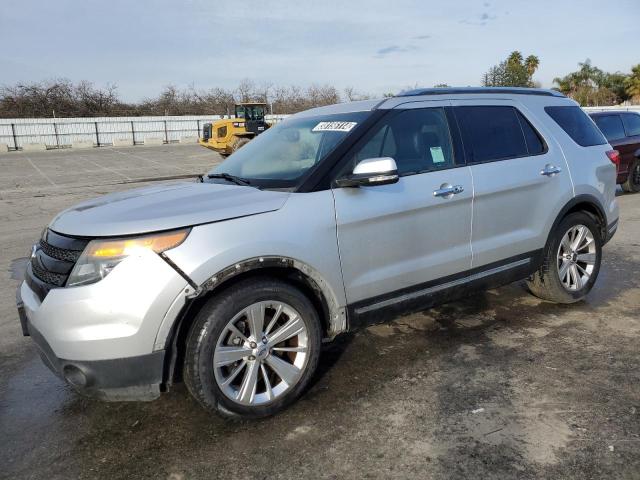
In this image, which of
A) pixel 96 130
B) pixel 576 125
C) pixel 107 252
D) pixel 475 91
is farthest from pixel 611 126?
pixel 96 130

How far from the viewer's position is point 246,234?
2852 mm

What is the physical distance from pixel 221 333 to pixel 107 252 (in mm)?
705

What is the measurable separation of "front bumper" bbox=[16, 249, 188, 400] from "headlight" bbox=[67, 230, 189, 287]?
0.12 ft

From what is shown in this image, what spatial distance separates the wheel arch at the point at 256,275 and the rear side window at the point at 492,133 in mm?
1567

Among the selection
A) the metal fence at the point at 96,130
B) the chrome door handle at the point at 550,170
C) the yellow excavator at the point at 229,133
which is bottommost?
the chrome door handle at the point at 550,170

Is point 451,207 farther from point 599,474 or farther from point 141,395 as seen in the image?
point 141,395

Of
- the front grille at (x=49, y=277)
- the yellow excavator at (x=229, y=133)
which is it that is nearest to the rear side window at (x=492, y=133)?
the front grille at (x=49, y=277)

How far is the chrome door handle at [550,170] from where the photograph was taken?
430cm

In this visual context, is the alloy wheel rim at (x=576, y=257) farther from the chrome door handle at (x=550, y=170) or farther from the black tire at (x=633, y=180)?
the black tire at (x=633, y=180)

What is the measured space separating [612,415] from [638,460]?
420 mm

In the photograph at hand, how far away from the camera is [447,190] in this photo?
3.64m

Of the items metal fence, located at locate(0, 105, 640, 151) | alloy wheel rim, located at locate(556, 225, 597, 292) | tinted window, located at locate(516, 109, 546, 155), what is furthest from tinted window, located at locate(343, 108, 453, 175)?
metal fence, located at locate(0, 105, 640, 151)

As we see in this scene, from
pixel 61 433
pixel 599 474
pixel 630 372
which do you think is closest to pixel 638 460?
pixel 599 474

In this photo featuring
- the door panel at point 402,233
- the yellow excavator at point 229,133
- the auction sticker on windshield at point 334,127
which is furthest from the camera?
the yellow excavator at point 229,133
